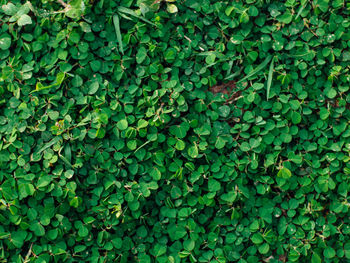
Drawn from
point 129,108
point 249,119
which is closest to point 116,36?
point 129,108

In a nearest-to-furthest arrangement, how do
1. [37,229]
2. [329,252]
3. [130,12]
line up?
1. [37,229]
2. [130,12]
3. [329,252]

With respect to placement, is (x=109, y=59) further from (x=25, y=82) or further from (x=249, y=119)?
(x=249, y=119)

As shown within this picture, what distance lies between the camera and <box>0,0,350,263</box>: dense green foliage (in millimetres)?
2332

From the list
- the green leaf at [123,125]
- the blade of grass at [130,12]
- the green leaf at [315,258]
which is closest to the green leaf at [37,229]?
the green leaf at [123,125]

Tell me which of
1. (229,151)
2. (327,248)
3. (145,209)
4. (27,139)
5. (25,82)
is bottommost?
(327,248)

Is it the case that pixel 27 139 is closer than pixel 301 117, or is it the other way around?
pixel 27 139

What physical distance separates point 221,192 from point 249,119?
46 cm

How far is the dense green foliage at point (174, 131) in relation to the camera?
233 cm

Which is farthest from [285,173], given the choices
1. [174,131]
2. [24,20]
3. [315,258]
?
[24,20]

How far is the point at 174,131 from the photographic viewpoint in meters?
2.42

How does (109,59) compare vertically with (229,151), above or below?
above

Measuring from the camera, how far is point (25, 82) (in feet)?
7.82

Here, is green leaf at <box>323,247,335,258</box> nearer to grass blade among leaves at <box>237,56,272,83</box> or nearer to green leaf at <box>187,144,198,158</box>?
green leaf at <box>187,144,198,158</box>

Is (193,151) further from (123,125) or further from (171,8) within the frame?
(171,8)
